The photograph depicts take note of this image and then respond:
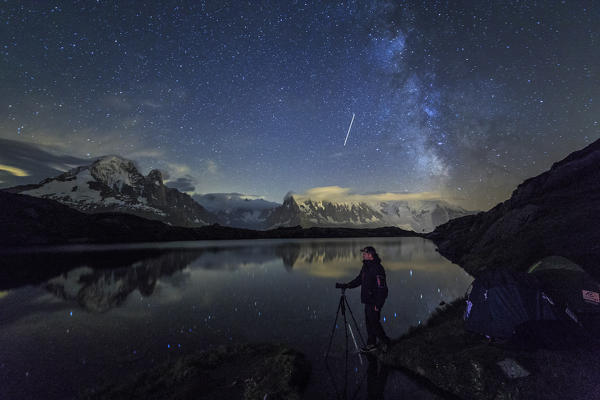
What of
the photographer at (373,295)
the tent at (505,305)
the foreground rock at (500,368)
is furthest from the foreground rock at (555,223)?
the photographer at (373,295)

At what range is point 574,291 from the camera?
10922 mm

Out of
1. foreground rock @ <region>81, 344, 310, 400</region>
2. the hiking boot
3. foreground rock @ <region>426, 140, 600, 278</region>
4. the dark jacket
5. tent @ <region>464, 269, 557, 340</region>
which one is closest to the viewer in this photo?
foreground rock @ <region>81, 344, 310, 400</region>

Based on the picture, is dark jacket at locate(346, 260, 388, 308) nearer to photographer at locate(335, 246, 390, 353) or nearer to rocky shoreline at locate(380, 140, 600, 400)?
photographer at locate(335, 246, 390, 353)

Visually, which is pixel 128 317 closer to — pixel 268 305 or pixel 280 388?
pixel 268 305

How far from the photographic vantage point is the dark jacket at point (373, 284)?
10414mm

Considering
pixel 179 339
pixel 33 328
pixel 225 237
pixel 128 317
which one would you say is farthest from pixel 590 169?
pixel 225 237

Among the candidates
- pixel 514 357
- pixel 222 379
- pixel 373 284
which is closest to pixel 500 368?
pixel 514 357

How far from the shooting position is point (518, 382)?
733cm

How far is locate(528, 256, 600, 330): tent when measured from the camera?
10219mm

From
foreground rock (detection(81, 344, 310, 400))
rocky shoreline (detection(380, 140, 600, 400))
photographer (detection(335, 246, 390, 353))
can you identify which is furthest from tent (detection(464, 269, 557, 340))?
foreground rock (detection(81, 344, 310, 400))

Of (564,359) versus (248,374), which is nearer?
(564,359)

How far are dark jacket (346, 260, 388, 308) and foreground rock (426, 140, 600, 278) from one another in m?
13.6

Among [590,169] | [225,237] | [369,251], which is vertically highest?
[590,169]

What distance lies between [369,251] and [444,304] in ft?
36.7
